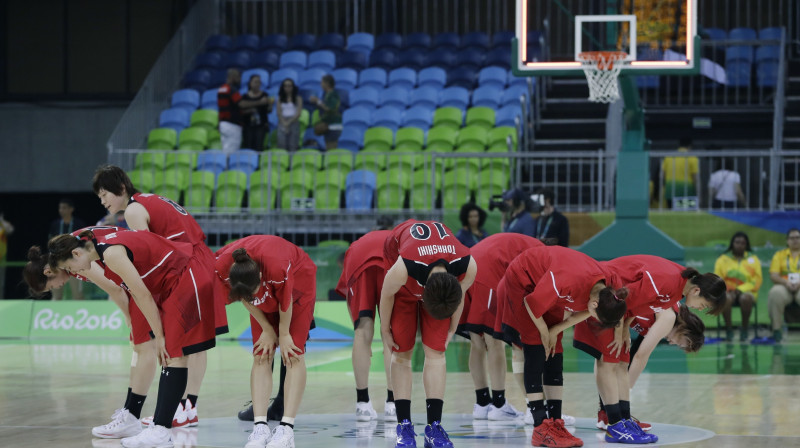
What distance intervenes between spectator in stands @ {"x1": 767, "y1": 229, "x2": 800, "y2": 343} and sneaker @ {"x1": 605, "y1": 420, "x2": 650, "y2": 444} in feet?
25.1

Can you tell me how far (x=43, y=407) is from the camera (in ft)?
28.6

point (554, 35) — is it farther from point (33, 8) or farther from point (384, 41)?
point (33, 8)

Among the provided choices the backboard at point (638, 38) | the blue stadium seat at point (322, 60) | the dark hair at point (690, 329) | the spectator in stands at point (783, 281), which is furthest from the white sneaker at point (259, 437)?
the blue stadium seat at point (322, 60)

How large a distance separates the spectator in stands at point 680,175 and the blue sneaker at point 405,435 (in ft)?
31.5

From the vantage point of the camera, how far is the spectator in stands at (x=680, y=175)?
15.6 m

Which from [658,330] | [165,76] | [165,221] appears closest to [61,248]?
[165,221]

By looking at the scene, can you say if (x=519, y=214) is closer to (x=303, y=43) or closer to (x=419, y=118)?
(x=419, y=118)

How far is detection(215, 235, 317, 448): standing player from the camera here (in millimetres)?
6793

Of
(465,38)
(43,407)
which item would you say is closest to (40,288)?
(43,407)

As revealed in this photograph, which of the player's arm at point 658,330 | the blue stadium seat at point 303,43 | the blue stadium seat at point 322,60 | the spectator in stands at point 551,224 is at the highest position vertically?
the blue stadium seat at point 303,43

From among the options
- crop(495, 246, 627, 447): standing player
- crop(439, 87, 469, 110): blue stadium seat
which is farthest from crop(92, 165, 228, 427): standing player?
crop(439, 87, 469, 110): blue stadium seat

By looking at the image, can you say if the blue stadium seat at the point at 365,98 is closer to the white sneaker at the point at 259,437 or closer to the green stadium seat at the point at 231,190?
the green stadium seat at the point at 231,190

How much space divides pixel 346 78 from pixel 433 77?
1559 mm

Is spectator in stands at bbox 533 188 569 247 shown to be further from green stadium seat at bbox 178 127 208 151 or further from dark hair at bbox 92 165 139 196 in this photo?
green stadium seat at bbox 178 127 208 151
